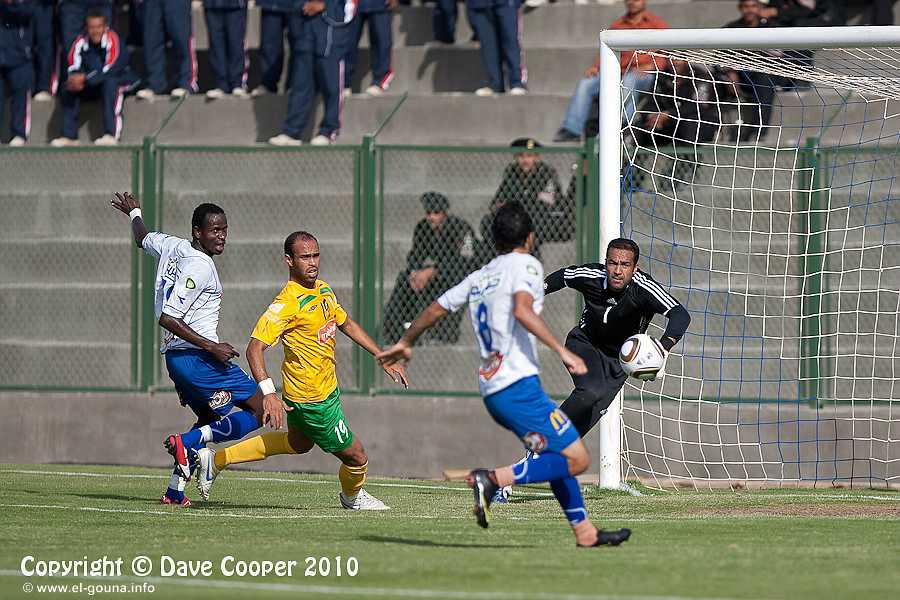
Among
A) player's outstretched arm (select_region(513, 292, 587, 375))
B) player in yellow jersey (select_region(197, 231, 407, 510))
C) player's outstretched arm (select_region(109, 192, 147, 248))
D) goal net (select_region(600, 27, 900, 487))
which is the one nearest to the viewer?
player's outstretched arm (select_region(513, 292, 587, 375))

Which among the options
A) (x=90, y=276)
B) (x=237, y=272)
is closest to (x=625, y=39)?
(x=237, y=272)

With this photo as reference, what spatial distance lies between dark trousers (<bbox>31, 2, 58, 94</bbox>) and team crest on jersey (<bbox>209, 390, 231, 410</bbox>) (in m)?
10.8

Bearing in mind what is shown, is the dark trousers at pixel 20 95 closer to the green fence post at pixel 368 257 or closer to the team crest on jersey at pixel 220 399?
the green fence post at pixel 368 257

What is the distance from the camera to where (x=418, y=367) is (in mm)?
16625

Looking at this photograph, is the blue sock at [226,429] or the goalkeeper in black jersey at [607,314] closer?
Answer: the blue sock at [226,429]

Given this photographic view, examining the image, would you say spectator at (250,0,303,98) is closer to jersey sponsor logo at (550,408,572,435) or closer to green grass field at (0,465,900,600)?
green grass field at (0,465,900,600)

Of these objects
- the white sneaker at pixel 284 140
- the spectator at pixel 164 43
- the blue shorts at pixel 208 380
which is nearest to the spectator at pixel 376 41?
the white sneaker at pixel 284 140

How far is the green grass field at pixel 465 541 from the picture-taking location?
24.1 feet

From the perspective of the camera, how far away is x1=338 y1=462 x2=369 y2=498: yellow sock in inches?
442

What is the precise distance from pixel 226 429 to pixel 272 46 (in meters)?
9.71

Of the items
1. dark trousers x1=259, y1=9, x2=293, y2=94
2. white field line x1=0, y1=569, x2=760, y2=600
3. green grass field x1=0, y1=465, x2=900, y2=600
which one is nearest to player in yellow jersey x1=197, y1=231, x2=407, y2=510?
green grass field x1=0, y1=465, x2=900, y2=600

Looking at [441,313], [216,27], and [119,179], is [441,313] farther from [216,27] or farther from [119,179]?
[216,27]

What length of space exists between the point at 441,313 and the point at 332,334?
2.41m

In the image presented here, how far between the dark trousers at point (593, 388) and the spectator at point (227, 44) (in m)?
9.45
